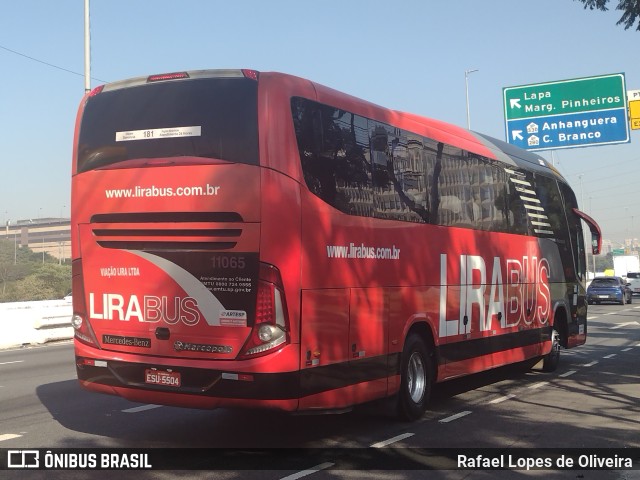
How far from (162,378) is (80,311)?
1.38 meters

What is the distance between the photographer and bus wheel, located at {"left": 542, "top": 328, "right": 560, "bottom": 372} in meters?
13.5

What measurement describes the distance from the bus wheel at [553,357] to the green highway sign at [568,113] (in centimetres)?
1339

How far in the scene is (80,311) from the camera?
7.53 meters

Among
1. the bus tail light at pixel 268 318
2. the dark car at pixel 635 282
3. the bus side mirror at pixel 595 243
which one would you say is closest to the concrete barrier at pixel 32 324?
the bus side mirror at pixel 595 243

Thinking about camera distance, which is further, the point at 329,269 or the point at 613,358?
the point at 613,358

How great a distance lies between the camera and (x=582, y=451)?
23.4ft

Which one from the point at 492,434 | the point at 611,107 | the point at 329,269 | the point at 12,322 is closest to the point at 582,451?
the point at 492,434

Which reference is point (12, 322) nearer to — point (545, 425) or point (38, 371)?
point (38, 371)

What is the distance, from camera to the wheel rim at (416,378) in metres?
8.76

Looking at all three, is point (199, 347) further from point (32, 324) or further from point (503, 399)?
point (32, 324)

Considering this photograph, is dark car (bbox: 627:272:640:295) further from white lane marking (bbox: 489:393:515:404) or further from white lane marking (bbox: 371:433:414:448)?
white lane marking (bbox: 371:433:414:448)

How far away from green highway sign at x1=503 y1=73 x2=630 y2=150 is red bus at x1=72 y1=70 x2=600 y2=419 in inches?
716

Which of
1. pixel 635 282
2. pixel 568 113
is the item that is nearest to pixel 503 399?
pixel 568 113

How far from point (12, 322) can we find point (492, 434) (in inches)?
594
